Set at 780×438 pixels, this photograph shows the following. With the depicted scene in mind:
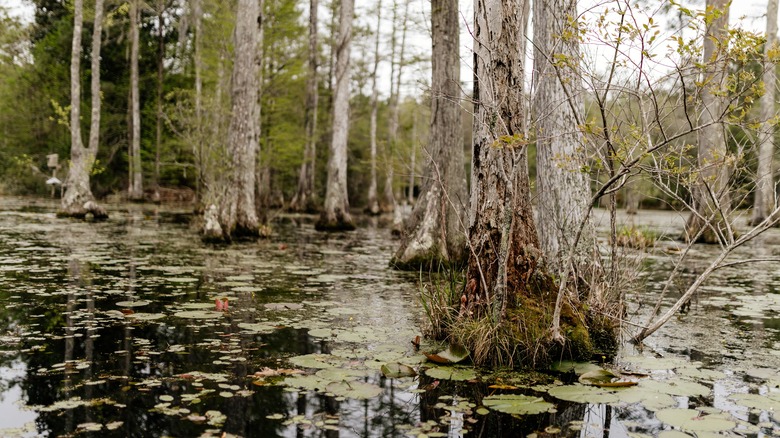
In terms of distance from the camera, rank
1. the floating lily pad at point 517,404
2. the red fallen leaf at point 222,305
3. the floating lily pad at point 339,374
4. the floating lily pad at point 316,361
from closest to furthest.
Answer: the floating lily pad at point 517,404
the floating lily pad at point 339,374
the floating lily pad at point 316,361
the red fallen leaf at point 222,305

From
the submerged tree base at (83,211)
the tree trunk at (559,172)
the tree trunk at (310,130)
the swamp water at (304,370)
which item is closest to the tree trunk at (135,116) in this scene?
the tree trunk at (310,130)

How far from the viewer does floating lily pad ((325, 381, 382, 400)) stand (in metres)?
3.28

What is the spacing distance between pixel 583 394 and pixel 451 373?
0.80m

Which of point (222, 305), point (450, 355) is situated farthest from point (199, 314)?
point (450, 355)

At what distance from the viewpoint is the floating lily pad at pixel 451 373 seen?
367 centimetres

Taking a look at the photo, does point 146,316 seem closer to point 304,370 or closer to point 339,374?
point 304,370

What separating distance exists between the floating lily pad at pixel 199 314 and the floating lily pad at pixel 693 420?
3.57m

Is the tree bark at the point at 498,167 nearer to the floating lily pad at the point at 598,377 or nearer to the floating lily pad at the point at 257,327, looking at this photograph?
the floating lily pad at the point at 598,377

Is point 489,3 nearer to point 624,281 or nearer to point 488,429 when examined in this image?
point 624,281

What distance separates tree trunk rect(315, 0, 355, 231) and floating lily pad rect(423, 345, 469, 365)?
11.8m

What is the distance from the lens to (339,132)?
15.4 m

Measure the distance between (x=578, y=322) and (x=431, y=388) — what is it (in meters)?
1.33

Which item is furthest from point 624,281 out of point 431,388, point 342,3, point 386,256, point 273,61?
point 273,61

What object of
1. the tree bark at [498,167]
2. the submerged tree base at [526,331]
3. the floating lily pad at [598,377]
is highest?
the tree bark at [498,167]
